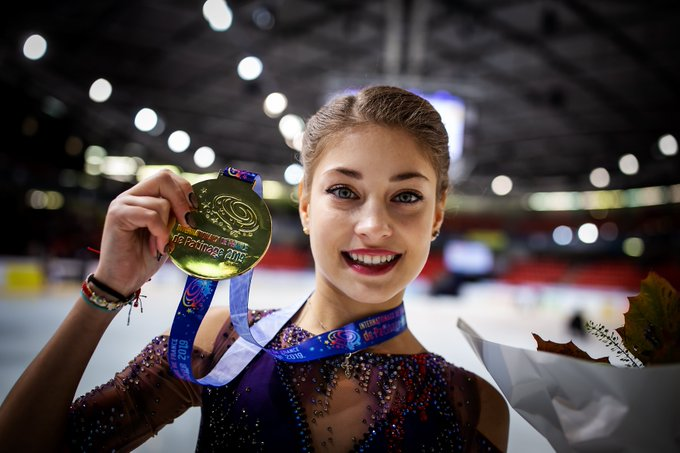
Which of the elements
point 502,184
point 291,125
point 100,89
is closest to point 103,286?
point 291,125

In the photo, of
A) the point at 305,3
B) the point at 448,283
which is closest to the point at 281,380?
the point at 305,3

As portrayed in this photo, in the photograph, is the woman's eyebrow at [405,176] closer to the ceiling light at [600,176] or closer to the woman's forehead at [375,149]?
the woman's forehead at [375,149]

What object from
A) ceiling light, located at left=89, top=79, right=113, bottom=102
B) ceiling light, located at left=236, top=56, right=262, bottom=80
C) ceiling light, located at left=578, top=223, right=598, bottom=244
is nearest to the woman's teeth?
ceiling light, located at left=236, top=56, right=262, bottom=80

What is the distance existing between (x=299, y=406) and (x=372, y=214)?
40 centimetres

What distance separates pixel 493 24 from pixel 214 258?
9.06 metres

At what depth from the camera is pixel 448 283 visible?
1301cm

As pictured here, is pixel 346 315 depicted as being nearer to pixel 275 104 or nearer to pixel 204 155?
pixel 275 104

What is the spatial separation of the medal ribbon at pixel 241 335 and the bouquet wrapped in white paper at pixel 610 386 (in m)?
0.22

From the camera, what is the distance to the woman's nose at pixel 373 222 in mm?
805

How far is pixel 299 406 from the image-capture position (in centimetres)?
84

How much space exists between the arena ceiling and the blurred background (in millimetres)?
48

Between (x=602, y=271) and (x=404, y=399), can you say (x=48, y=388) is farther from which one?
(x=602, y=271)

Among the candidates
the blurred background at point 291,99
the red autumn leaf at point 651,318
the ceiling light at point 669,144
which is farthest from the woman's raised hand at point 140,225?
the ceiling light at point 669,144

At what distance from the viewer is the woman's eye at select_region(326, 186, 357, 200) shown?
87cm
